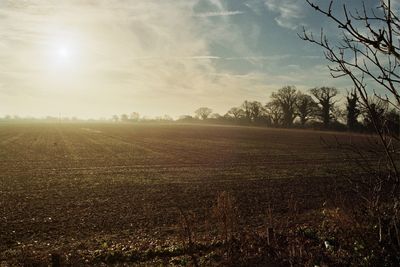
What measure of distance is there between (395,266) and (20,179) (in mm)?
23534

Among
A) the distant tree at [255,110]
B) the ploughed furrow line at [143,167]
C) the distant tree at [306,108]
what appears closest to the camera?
the ploughed furrow line at [143,167]

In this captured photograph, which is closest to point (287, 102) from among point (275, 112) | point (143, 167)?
point (275, 112)

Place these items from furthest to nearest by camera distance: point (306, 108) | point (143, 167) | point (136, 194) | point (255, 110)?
point (255, 110) < point (306, 108) < point (143, 167) < point (136, 194)

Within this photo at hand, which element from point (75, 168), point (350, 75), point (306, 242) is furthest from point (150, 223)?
point (75, 168)

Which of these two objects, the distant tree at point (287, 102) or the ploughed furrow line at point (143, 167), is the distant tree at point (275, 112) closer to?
the distant tree at point (287, 102)

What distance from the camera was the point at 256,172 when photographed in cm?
2762

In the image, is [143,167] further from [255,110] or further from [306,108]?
[255,110]

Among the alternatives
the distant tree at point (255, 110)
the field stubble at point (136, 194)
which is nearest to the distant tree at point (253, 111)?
the distant tree at point (255, 110)

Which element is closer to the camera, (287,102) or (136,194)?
(136,194)

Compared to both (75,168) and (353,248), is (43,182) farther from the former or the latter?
(353,248)

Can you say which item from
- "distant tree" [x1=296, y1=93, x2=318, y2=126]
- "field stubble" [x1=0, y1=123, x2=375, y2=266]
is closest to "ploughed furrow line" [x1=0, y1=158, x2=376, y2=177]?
"field stubble" [x1=0, y1=123, x2=375, y2=266]

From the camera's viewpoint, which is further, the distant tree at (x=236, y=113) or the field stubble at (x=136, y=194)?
the distant tree at (x=236, y=113)

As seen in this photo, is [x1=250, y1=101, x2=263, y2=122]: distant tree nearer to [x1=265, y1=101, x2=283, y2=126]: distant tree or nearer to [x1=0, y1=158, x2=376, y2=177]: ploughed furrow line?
[x1=265, y1=101, x2=283, y2=126]: distant tree

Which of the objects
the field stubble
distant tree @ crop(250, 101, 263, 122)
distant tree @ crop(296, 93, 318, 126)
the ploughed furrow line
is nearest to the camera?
the field stubble
